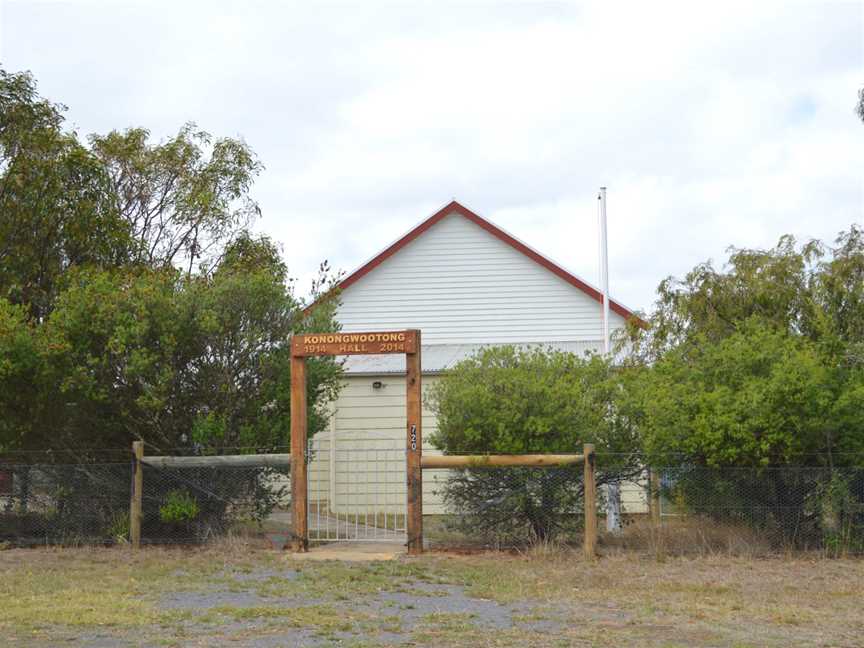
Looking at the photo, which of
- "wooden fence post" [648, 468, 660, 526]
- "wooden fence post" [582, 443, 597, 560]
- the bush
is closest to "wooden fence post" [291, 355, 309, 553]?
the bush

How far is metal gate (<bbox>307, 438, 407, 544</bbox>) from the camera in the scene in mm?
19297

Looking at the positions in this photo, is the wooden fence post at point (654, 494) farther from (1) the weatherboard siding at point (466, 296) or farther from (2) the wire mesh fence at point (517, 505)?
(1) the weatherboard siding at point (466, 296)

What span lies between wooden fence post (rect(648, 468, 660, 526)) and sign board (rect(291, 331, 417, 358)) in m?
3.80

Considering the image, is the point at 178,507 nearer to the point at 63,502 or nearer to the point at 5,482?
the point at 63,502

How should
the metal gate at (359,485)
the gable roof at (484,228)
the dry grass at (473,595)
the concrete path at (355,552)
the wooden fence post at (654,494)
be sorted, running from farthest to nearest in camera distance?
the gable roof at (484,228), the metal gate at (359,485), the wooden fence post at (654,494), the concrete path at (355,552), the dry grass at (473,595)

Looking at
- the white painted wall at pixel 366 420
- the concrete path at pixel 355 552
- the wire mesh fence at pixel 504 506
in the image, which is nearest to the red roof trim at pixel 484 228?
the white painted wall at pixel 366 420

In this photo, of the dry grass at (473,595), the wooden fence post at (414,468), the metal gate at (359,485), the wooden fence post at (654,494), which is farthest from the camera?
the metal gate at (359,485)

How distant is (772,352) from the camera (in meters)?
14.4

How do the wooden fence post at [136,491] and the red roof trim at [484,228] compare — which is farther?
the red roof trim at [484,228]

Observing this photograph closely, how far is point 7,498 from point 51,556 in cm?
175

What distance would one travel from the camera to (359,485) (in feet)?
68.0

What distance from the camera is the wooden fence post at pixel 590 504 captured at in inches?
547

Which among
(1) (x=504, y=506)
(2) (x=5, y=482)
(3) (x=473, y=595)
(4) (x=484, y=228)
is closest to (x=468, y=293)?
(4) (x=484, y=228)

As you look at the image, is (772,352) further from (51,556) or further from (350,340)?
(51,556)
